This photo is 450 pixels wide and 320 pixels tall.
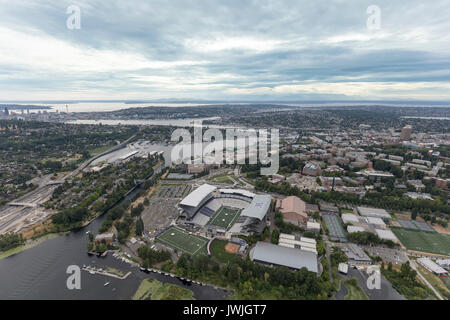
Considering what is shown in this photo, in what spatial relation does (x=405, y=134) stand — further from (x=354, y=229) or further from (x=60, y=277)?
(x=60, y=277)

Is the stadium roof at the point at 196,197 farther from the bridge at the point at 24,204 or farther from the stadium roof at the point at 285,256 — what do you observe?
the bridge at the point at 24,204

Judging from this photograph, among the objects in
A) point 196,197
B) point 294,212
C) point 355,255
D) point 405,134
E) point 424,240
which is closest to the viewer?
point 355,255

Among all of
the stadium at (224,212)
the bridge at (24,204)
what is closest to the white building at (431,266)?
the stadium at (224,212)

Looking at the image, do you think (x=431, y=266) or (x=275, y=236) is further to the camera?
(x=275, y=236)

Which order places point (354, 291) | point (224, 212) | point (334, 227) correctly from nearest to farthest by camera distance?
1. point (354, 291)
2. point (334, 227)
3. point (224, 212)

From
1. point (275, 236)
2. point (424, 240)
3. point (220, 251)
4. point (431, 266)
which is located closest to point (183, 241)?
point (220, 251)

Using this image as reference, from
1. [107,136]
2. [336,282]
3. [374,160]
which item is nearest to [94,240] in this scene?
[336,282]

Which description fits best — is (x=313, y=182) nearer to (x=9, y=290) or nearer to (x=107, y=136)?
(x=9, y=290)
